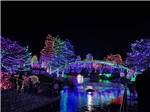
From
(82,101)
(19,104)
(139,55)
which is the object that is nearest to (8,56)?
(82,101)

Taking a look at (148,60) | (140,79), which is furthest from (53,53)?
(140,79)

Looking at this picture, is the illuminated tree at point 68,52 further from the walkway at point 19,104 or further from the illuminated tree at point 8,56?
the walkway at point 19,104

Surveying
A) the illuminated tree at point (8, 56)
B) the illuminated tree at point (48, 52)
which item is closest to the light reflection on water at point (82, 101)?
the illuminated tree at point (8, 56)

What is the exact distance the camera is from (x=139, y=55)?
75.3m

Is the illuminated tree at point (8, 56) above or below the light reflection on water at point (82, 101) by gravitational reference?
above

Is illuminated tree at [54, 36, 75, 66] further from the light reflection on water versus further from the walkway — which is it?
the walkway

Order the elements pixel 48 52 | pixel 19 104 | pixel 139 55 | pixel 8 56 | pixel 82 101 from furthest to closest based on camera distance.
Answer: pixel 48 52
pixel 139 55
pixel 8 56
pixel 82 101
pixel 19 104

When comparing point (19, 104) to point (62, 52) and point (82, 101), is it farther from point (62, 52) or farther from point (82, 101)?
point (62, 52)

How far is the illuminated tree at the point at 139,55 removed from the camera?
73812 mm

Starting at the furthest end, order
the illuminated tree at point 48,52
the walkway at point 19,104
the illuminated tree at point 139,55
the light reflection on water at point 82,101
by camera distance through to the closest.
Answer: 1. the illuminated tree at point 48,52
2. the illuminated tree at point 139,55
3. the light reflection on water at point 82,101
4. the walkway at point 19,104

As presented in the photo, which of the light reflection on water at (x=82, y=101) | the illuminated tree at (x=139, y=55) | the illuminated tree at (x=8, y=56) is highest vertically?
the illuminated tree at (x=139, y=55)

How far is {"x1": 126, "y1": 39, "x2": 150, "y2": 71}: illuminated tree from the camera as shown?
242 feet

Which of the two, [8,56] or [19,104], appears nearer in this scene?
[19,104]

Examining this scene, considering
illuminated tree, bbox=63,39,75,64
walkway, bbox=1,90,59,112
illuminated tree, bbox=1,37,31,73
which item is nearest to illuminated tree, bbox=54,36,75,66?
illuminated tree, bbox=63,39,75,64
